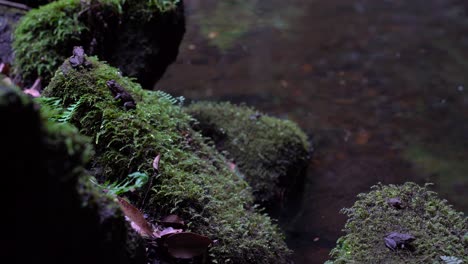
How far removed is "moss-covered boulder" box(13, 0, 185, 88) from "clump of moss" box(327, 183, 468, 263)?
2.68 meters

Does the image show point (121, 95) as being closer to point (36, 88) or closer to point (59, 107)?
point (59, 107)

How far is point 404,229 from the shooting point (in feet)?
8.41


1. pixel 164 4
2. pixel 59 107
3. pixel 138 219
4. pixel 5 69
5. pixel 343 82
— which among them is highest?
pixel 164 4

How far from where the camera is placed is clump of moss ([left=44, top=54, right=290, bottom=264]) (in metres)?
2.69

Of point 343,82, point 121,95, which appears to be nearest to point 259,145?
point 121,95

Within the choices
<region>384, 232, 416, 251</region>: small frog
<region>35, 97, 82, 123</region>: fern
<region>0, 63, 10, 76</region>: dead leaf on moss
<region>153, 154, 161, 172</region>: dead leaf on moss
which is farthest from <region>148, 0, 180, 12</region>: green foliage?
<region>384, 232, 416, 251</region>: small frog

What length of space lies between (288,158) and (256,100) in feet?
6.10

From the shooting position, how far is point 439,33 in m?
8.03

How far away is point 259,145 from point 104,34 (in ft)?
5.75

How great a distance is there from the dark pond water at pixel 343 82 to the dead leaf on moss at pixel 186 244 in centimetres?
139

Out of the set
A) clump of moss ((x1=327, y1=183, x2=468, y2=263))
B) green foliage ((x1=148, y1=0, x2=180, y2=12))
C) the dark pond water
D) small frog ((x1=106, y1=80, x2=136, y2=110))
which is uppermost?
green foliage ((x1=148, y1=0, x2=180, y2=12))

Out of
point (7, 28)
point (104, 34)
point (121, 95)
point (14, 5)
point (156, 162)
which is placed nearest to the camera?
point (156, 162)

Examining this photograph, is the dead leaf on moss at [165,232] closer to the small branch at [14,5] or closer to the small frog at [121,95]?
the small frog at [121,95]

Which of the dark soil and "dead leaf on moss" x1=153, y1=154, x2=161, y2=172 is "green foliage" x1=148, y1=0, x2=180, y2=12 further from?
"dead leaf on moss" x1=153, y1=154, x2=161, y2=172
